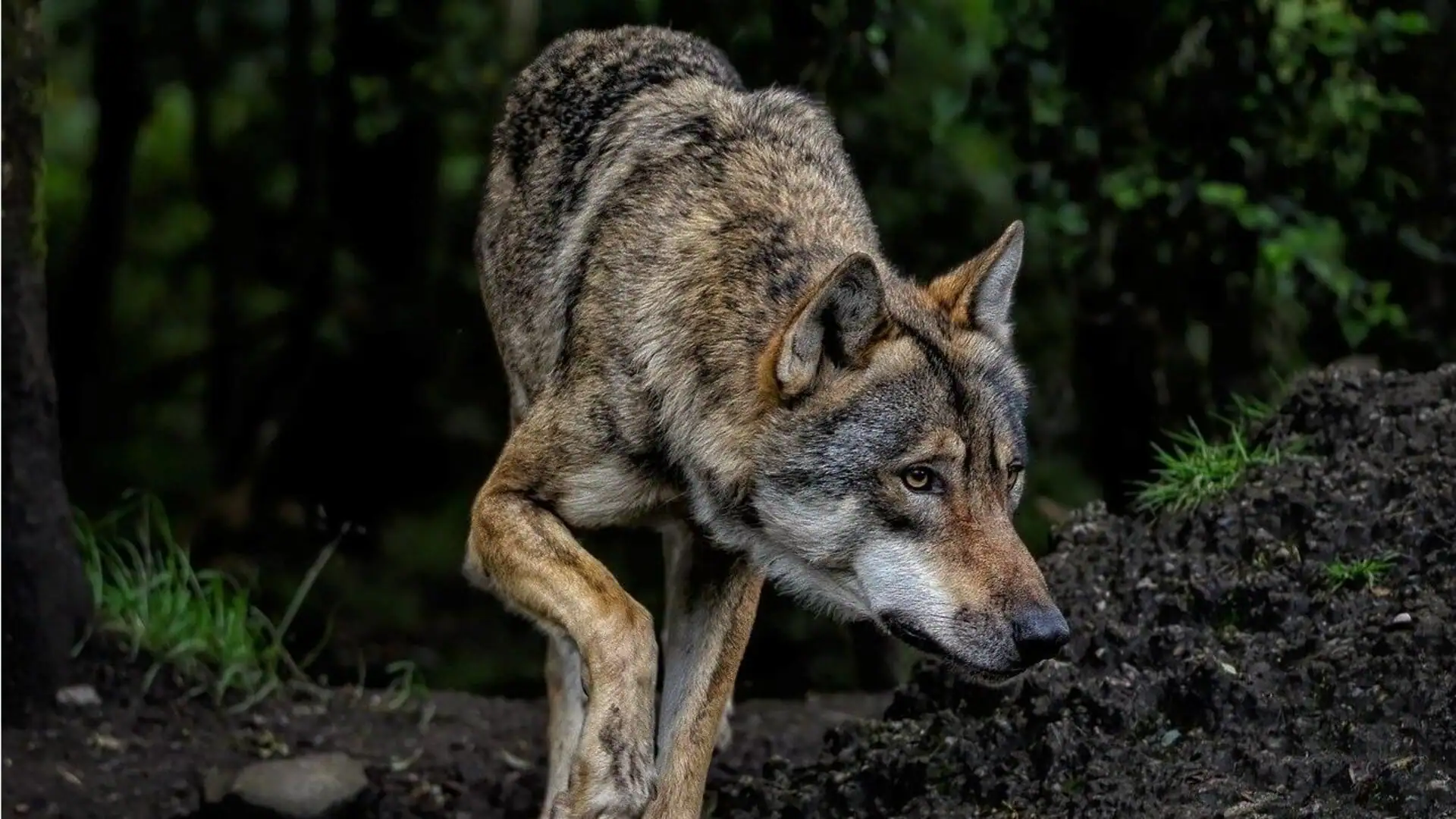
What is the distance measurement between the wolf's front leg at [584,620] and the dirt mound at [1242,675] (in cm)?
98

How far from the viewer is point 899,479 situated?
A: 14.2 feet

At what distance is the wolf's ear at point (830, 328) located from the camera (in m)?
4.30

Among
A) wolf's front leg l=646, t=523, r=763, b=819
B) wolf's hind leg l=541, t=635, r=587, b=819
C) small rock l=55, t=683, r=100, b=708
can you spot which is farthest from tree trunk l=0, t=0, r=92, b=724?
wolf's front leg l=646, t=523, r=763, b=819

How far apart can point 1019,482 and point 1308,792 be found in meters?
1.04

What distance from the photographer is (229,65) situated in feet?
32.4

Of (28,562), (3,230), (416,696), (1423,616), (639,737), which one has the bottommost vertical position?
(416,696)

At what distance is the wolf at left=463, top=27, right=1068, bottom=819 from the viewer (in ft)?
14.2

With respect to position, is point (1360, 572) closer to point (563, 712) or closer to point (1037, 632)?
point (1037, 632)

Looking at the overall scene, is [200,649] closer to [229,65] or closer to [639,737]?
[639,737]

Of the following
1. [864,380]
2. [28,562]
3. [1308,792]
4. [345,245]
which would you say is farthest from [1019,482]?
[345,245]

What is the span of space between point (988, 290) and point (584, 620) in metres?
1.42

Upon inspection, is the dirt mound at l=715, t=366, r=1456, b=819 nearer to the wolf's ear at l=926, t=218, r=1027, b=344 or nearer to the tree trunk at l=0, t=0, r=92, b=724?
the wolf's ear at l=926, t=218, r=1027, b=344

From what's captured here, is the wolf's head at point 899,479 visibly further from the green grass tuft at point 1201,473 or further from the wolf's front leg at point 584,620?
the green grass tuft at point 1201,473

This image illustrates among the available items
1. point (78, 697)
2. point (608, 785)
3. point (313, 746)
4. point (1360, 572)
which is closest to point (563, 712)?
point (313, 746)
